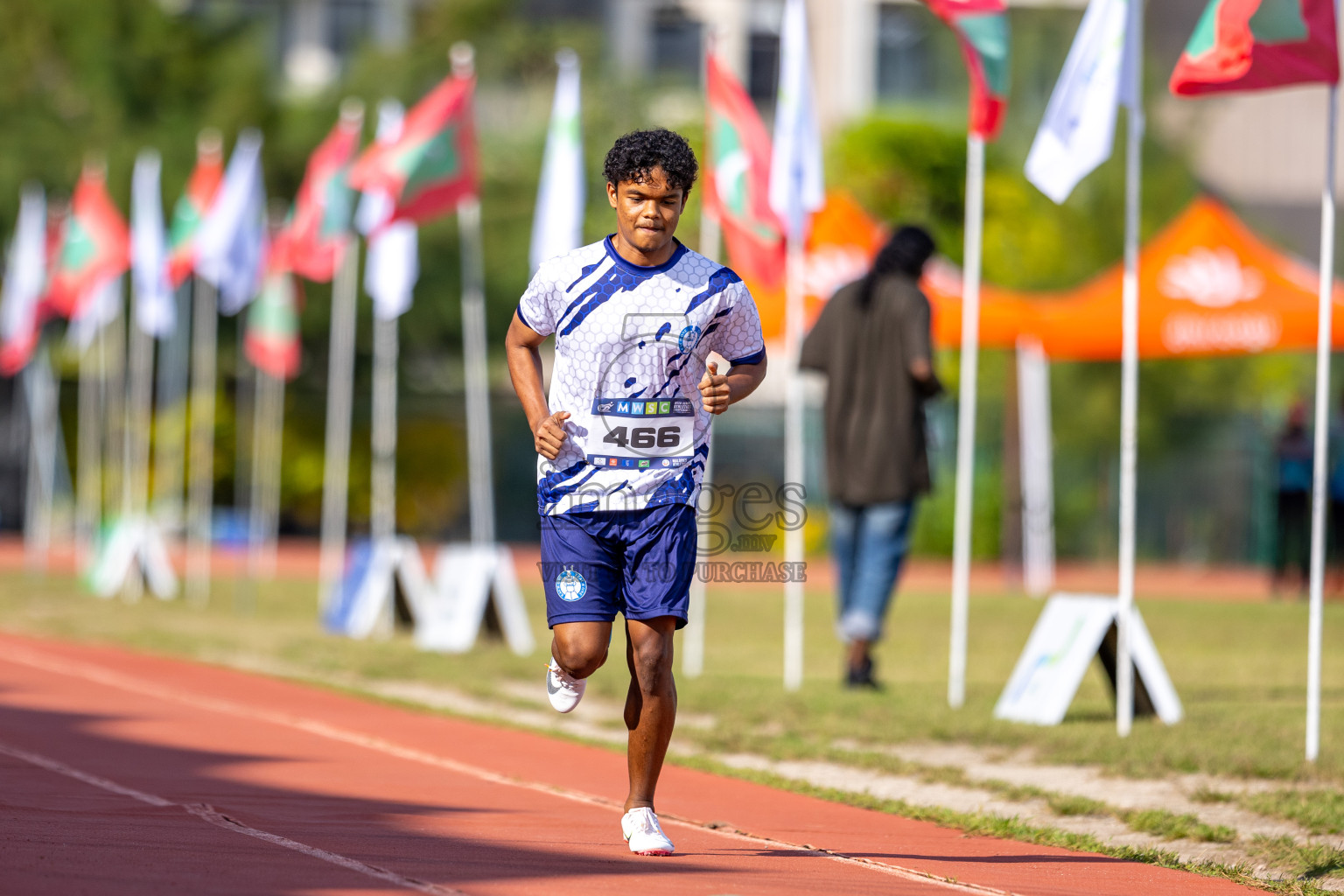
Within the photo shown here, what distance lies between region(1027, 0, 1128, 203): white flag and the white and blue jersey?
13.3 ft

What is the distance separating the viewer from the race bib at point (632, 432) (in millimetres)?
5480

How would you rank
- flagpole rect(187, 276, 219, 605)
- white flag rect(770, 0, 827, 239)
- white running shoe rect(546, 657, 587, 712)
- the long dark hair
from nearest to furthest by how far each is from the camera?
white running shoe rect(546, 657, 587, 712) → the long dark hair → white flag rect(770, 0, 827, 239) → flagpole rect(187, 276, 219, 605)

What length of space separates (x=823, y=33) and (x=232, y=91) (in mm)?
14040

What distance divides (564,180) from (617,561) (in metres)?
8.07

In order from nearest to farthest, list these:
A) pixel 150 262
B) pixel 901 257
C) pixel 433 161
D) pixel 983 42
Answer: pixel 983 42 → pixel 901 257 → pixel 433 161 → pixel 150 262

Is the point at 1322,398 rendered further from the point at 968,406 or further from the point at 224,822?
the point at 224,822

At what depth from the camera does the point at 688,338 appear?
5.50m

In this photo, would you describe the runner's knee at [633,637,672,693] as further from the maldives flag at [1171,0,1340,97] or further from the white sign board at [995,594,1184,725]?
the maldives flag at [1171,0,1340,97]

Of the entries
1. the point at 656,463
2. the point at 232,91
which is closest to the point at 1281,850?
the point at 656,463

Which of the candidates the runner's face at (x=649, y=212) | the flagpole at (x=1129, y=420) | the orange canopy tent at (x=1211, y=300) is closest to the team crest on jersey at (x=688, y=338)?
the runner's face at (x=649, y=212)

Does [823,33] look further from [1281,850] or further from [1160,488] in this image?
[1281,850]

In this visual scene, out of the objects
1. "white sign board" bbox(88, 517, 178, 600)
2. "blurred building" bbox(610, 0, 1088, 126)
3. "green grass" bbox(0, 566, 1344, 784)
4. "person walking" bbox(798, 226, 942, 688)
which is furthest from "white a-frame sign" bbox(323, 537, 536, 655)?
"blurred building" bbox(610, 0, 1088, 126)

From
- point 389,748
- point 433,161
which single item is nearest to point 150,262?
point 433,161

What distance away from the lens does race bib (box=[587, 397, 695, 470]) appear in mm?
5480
